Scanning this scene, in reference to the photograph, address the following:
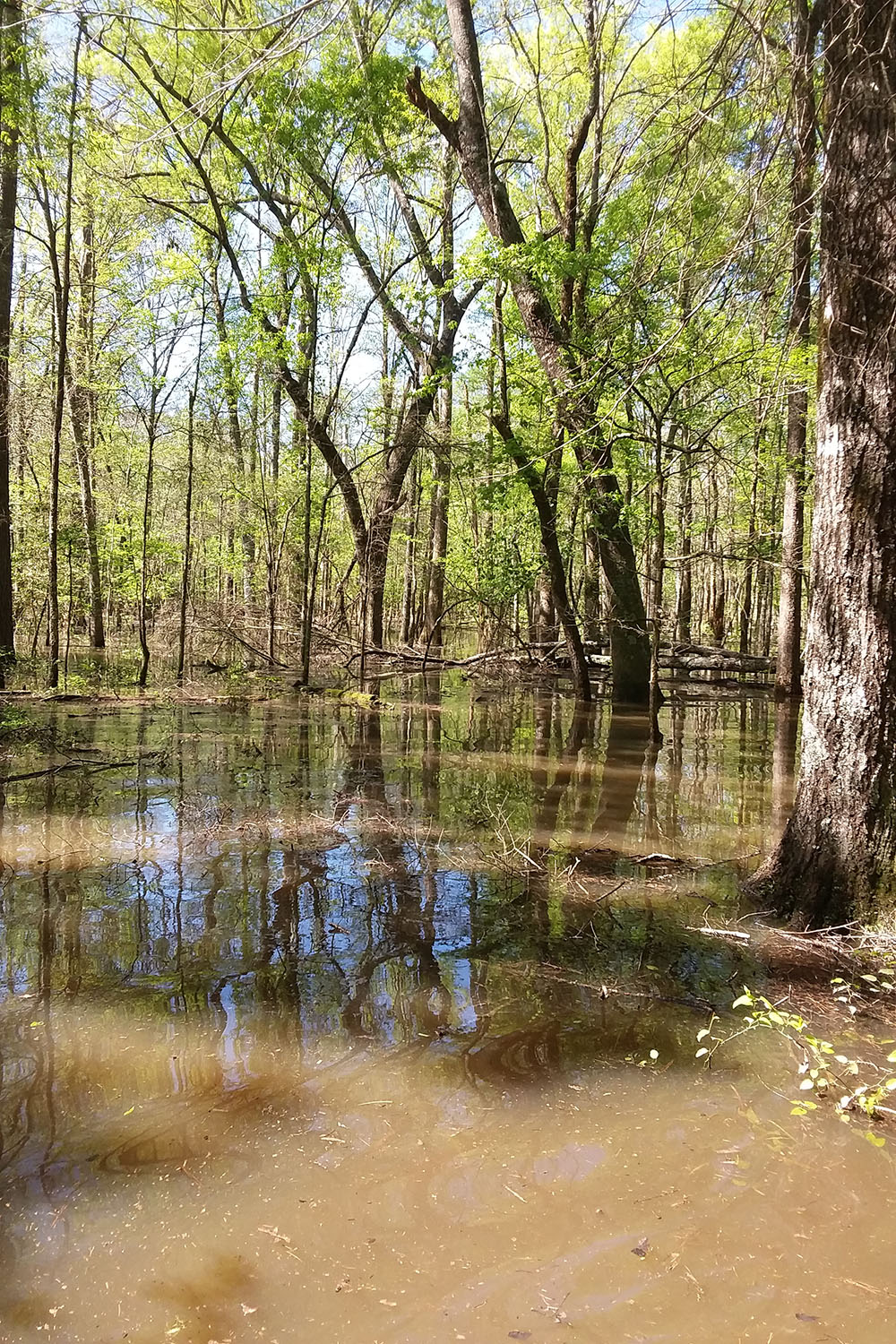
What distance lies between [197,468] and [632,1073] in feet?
69.7

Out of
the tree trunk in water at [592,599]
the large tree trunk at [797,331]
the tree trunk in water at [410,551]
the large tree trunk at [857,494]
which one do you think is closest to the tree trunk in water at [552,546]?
the tree trunk in water at [592,599]

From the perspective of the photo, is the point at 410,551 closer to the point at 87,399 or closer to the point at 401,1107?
the point at 87,399

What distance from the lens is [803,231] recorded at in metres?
3.98

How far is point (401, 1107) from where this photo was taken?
2832 mm

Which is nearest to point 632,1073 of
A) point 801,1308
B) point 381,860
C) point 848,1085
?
point 848,1085

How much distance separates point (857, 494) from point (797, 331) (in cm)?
138

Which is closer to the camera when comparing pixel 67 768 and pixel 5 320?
pixel 67 768

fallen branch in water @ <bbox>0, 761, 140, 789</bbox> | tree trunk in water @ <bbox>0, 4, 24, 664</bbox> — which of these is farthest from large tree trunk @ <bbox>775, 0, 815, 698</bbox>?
tree trunk in water @ <bbox>0, 4, 24, 664</bbox>

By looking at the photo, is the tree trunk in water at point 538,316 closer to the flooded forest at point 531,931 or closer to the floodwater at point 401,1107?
the flooded forest at point 531,931

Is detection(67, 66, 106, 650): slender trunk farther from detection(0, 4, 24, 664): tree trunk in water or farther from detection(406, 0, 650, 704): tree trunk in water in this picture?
detection(406, 0, 650, 704): tree trunk in water

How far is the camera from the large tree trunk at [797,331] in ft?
12.9

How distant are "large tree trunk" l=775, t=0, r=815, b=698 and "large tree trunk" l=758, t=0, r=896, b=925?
15cm

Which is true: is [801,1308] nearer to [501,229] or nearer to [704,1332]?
[704,1332]

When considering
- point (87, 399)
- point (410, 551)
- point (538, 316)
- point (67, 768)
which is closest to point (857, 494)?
point (67, 768)
